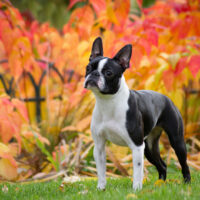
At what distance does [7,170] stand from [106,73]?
232 cm

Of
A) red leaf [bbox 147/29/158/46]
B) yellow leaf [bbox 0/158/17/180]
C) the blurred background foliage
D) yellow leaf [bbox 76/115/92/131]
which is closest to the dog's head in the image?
red leaf [bbox 147/29/158/46]

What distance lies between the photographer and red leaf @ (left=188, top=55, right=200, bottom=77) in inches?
178

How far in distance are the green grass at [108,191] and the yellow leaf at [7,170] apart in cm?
60

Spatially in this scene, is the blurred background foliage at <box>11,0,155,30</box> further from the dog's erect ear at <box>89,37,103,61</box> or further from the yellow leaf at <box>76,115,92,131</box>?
the dog's erect ear at <box>89,37,103,61</box>

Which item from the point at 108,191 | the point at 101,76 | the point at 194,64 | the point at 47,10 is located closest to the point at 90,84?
the point at 101,76

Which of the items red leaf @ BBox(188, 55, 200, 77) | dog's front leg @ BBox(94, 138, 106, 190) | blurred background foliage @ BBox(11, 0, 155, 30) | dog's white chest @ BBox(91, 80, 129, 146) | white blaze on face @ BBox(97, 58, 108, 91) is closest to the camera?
white blaze on face @ BBox(97, 58, 108, 91)

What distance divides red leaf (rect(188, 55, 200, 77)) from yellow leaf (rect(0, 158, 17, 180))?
2.66 metres

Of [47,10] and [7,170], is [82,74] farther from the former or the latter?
[47,10]

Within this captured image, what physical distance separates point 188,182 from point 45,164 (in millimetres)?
2475

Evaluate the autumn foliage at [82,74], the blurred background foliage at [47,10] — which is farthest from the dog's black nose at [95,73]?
the blurred background foliage at [47,10]

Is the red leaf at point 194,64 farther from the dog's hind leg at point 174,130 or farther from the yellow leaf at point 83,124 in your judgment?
the yellow leaf at point 83,124

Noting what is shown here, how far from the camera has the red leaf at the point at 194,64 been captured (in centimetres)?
452

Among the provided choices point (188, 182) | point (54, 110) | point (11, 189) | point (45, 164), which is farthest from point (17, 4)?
point (188, 182)

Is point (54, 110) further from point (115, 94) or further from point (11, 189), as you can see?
point (115, 94)
